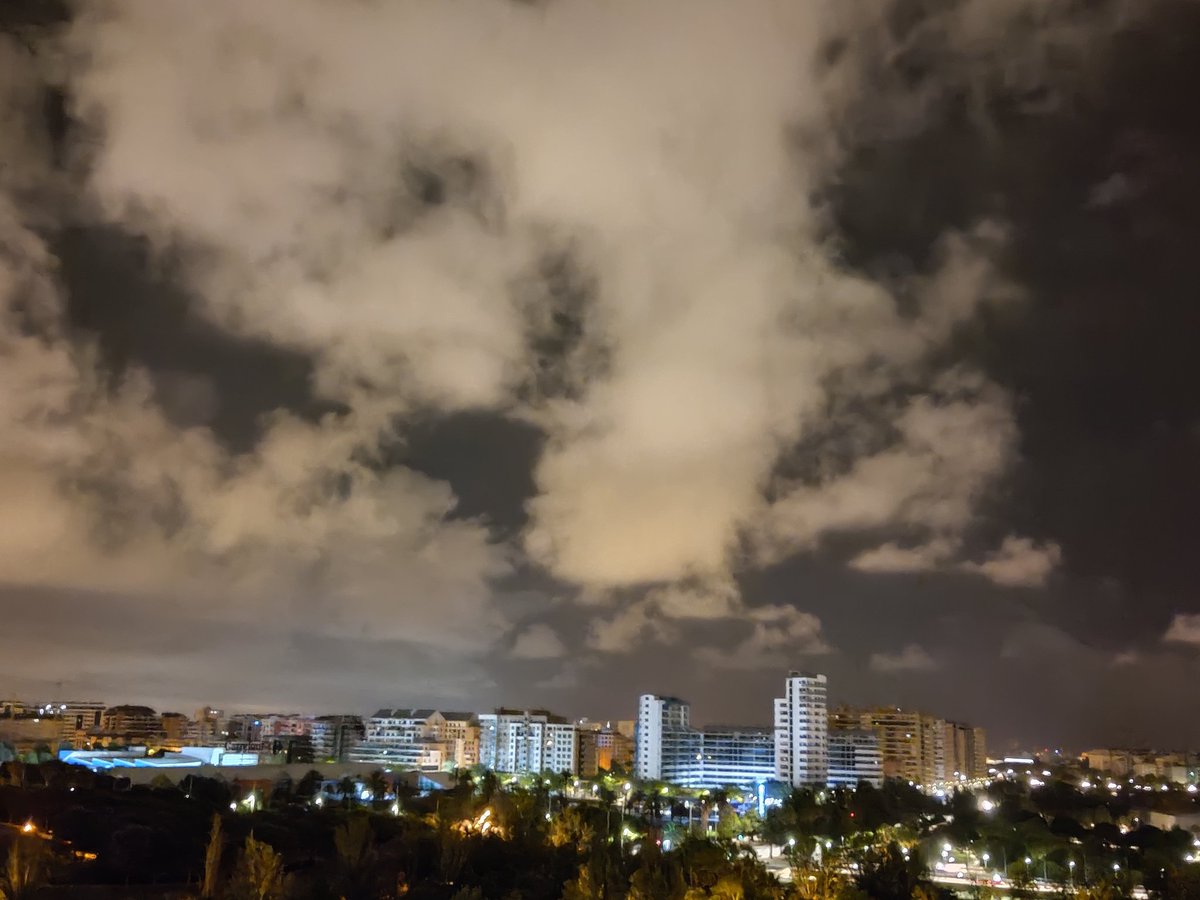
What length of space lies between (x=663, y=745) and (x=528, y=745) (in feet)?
34.4

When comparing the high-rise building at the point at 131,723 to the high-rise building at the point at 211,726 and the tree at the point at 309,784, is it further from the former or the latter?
the tree at the point at 309,784

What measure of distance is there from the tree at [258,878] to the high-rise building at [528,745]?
59.1 meters

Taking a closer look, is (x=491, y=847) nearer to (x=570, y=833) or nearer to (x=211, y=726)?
(x=570, y=833)

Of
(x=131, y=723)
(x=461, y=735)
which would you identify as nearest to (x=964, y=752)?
(x=461, y=735)

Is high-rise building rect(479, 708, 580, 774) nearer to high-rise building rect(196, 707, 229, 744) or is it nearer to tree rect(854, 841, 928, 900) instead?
high-rise building rect(196, 707, 229, 744)

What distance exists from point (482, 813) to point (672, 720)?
52.8m

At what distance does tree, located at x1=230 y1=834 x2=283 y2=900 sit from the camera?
1468 centimetres

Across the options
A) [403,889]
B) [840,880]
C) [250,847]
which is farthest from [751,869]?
[250,847]

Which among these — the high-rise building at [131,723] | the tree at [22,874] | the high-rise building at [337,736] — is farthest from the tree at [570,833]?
the high-rise building at [131,723]

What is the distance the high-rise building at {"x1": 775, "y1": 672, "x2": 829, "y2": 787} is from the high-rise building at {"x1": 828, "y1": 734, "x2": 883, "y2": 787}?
2.09m

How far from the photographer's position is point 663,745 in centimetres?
7581

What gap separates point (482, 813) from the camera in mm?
26953

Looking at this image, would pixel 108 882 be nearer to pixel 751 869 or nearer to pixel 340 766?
pixel 751 869

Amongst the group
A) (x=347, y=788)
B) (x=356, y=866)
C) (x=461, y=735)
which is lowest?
(x=356, y=866)
